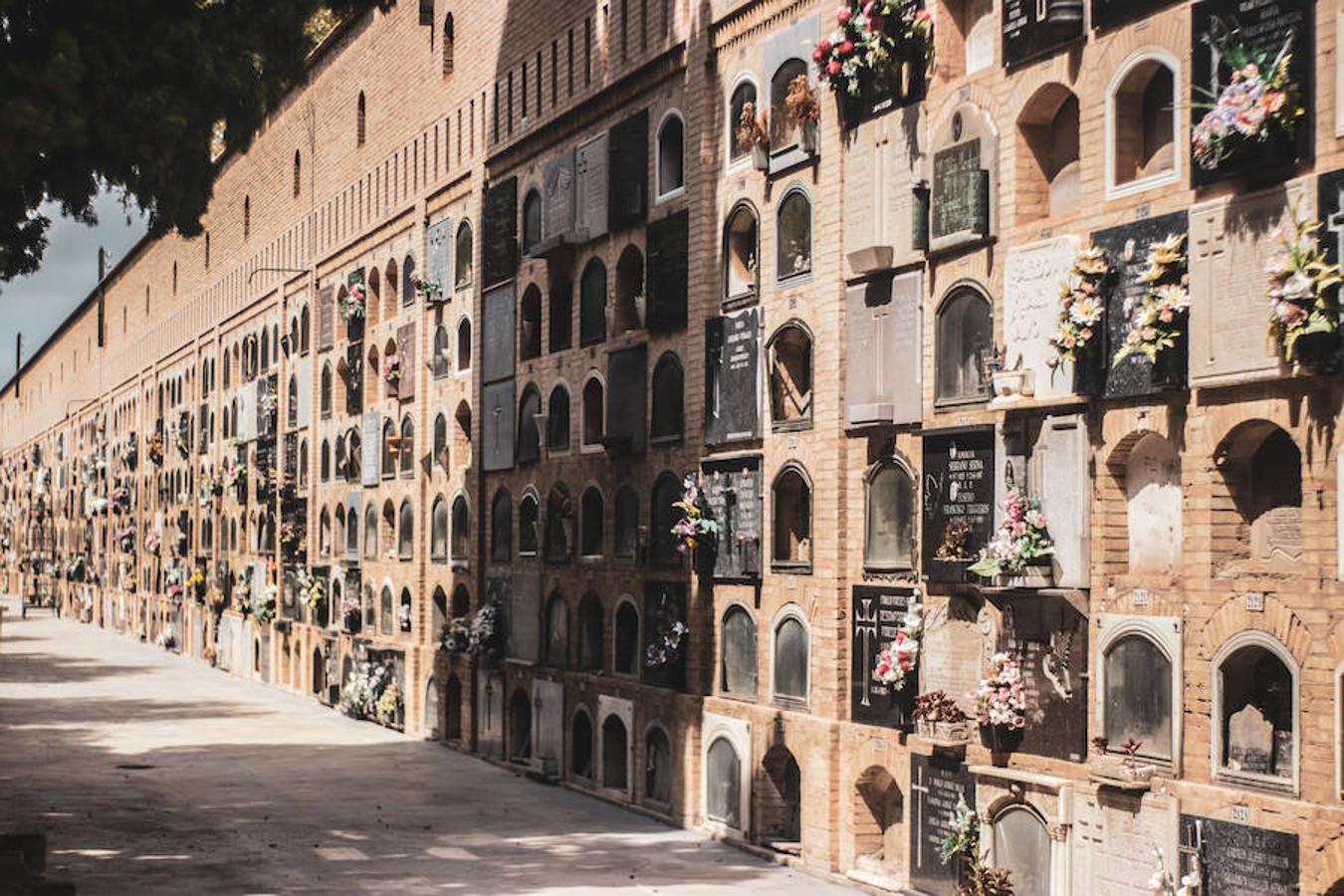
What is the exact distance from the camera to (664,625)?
21.2 meters

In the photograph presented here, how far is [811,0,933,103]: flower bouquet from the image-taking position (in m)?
16.2

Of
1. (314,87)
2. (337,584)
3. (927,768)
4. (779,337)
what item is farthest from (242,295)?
(927,768)

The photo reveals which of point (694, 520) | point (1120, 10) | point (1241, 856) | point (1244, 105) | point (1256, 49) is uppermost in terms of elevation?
point (1120, 10)

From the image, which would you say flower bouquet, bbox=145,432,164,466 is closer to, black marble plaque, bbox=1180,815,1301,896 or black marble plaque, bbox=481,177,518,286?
black marble plaque, bbox=481,177,518,286

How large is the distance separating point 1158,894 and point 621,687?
35.4 feet

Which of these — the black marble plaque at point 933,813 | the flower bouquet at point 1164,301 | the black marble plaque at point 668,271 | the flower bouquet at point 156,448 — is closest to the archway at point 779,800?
the black marble plaque at point 933,813

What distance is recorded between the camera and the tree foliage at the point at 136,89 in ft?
46.3

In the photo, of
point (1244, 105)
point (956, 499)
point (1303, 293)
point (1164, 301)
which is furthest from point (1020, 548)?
point (1244, 105)

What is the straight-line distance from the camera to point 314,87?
39.3 m

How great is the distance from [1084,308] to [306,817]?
41.2 ft

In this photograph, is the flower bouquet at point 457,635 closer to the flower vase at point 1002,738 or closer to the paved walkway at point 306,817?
the paved walkway at point 306,817

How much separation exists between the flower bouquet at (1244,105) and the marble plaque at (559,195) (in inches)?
513

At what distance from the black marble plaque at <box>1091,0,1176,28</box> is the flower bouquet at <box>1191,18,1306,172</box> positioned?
810 millimetres

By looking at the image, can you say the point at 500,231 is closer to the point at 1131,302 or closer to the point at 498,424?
the point at 498,424
